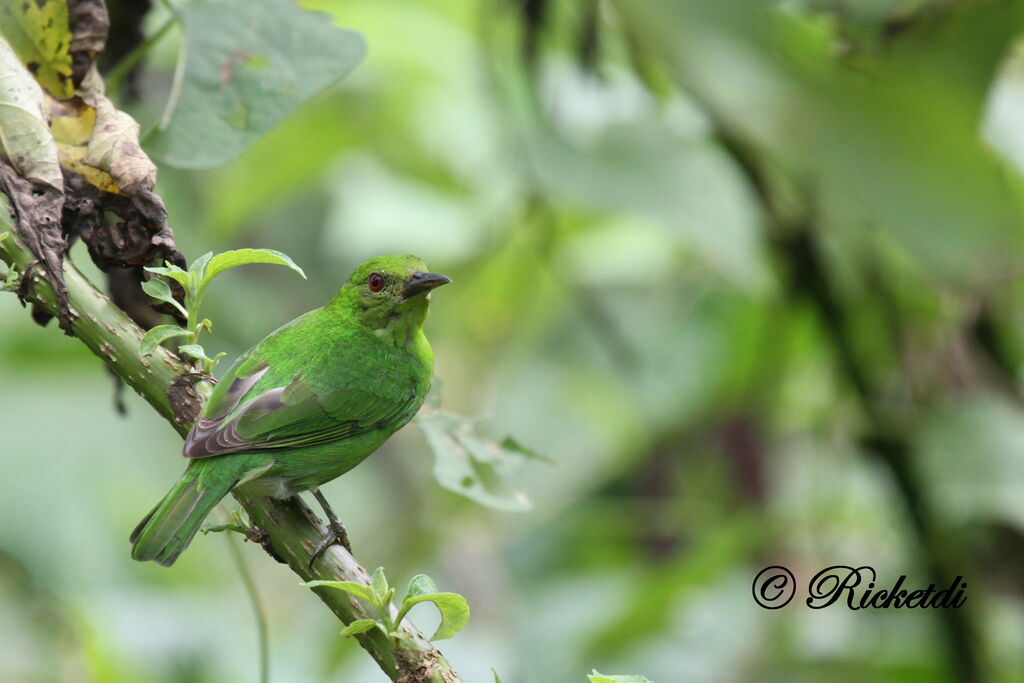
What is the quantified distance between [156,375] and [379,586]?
17.7 inches

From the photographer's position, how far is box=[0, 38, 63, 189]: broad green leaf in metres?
1.67

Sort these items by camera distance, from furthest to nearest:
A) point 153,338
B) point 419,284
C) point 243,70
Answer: point 419,284
point 243,70
point 153,338

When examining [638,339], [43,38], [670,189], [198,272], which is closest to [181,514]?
[198,272]

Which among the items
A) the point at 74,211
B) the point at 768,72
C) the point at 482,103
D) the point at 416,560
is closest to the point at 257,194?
the point at 482,103

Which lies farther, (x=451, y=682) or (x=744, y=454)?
(x=744, y=454)

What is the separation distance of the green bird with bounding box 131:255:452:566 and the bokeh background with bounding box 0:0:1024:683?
32 cm

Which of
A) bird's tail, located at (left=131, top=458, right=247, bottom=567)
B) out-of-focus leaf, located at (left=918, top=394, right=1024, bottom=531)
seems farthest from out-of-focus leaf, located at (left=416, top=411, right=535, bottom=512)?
out-of-focus leaf, located at (left=918, top=394, right=1024, bottom=531)

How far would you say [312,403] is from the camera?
2.33 metres

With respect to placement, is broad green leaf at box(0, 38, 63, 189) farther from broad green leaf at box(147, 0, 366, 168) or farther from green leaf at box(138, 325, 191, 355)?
broad green leaf at box(147, 0, 366, 168)

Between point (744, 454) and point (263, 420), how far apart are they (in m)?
Answer: 3.39

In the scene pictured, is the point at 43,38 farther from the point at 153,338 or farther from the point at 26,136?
the point at 153,338

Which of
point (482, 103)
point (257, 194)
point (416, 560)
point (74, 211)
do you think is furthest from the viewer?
point (482, 103)

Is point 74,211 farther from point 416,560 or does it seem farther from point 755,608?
point 755,608

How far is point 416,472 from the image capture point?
5.37m
